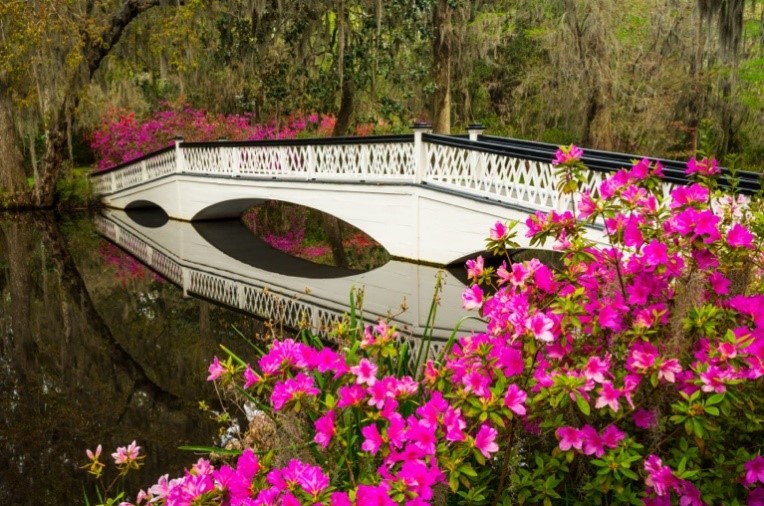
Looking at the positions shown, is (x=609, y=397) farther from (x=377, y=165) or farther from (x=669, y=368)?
(x=377, y=165)

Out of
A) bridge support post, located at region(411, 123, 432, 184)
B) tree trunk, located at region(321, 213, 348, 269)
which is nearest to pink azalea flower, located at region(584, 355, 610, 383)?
bridge support post, located at region(411, 123, 432, 184)

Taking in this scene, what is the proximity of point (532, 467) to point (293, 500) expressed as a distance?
3.67ft

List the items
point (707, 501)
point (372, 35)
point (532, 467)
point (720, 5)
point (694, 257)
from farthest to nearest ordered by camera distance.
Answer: point (372, 35)
point (720, 5)
point (532, 467)
point (694, 257)
point (707, 501)

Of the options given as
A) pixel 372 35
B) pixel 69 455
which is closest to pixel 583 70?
pixel 372 35

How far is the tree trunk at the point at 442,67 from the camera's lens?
2077 centimetres

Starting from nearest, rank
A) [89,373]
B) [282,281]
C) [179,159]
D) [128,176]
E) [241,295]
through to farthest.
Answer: [89,373]
[241,295]
[282,281]
[179,159]
[128,176]

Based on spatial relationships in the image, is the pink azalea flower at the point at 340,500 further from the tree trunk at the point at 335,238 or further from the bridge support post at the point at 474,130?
the bridge support post at the point at 474,130

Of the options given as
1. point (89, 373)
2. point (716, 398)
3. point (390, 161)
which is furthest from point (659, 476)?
point (390, 161)

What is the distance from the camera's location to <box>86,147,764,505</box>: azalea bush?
246 centimetres

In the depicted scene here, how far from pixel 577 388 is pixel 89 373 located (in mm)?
5834

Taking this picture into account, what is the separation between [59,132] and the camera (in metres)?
19.8

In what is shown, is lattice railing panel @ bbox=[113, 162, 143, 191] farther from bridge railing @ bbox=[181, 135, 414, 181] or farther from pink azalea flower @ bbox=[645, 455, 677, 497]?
pink azalea flower @ bbox=[645, 455, 677, 497]

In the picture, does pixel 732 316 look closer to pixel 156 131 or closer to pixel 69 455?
pixel 69 455

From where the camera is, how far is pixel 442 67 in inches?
835
